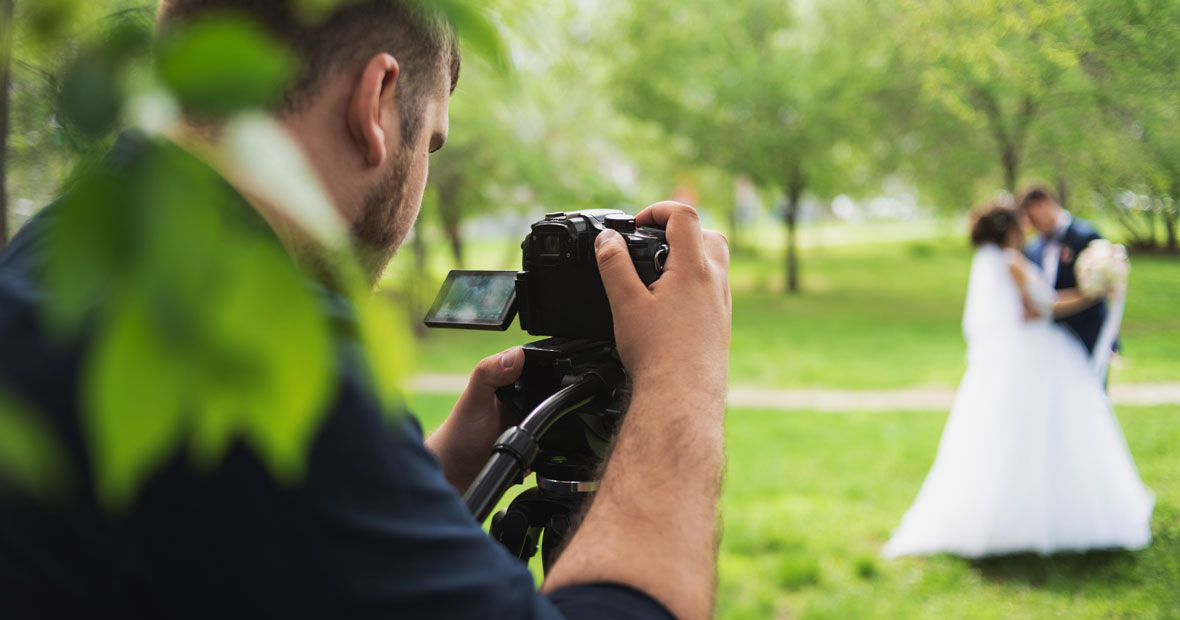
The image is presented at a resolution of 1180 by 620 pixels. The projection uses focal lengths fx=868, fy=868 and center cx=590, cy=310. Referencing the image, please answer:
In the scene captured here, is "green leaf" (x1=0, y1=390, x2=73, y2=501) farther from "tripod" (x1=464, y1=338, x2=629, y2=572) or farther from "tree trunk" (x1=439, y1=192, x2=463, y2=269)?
"tree trunk" (x1=439, y1=192, x2=463, y2=269)

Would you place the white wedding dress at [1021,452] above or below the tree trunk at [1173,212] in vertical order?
below

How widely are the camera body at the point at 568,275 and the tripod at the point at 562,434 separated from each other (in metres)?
0.03

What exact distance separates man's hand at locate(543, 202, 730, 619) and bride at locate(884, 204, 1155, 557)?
3118 mm

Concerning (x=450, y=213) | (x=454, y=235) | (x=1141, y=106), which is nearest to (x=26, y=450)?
(x=1141, y=106)

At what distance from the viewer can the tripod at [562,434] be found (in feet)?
3.59

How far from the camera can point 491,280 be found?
4.09ft

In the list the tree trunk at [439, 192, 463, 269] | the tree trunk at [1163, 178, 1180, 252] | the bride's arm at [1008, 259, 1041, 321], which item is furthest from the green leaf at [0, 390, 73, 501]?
the tree trunk at [439, 192, 463, 269]

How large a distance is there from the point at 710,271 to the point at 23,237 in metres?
0.61

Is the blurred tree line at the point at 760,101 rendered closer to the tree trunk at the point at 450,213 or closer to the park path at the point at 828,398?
the tree trunk at the point at 450,213

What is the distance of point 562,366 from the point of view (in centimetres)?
110

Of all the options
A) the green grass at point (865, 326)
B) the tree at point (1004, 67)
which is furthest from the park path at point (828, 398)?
the tree at point (1004, 67)

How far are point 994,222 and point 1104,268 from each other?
1.66m

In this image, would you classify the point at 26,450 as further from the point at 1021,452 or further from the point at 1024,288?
the point at 1024,288

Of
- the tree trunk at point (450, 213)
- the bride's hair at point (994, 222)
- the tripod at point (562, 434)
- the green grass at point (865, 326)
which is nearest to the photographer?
the tripod at point (562, 434)
